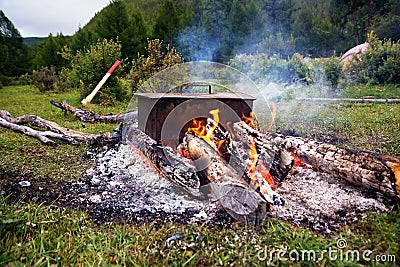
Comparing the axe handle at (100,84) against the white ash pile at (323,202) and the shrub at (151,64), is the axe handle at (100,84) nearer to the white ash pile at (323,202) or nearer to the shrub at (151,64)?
the shrub at (151,64)

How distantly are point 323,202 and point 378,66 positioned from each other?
10.6 meters

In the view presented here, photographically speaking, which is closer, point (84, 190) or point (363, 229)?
point (363, 229)

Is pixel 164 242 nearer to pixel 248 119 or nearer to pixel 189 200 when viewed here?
pixel 189 200

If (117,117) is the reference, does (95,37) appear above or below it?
above

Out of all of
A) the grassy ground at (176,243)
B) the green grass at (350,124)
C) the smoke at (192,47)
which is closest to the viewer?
the grassy ground at (176,243)

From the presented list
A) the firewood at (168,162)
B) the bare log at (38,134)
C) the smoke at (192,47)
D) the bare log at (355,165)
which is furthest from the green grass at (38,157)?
the smoke at (192,47)

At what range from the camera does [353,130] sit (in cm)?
481

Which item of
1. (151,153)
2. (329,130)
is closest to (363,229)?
(151,153)

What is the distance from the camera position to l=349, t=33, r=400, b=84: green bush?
10.4 m

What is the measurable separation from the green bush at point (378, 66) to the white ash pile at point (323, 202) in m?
9.56

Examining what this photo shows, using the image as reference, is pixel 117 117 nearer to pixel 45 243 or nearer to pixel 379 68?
pixel 45 243

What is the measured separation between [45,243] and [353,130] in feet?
15.0

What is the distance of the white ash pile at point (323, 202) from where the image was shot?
225 centimetres

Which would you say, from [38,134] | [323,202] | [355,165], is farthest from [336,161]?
[38,134]
